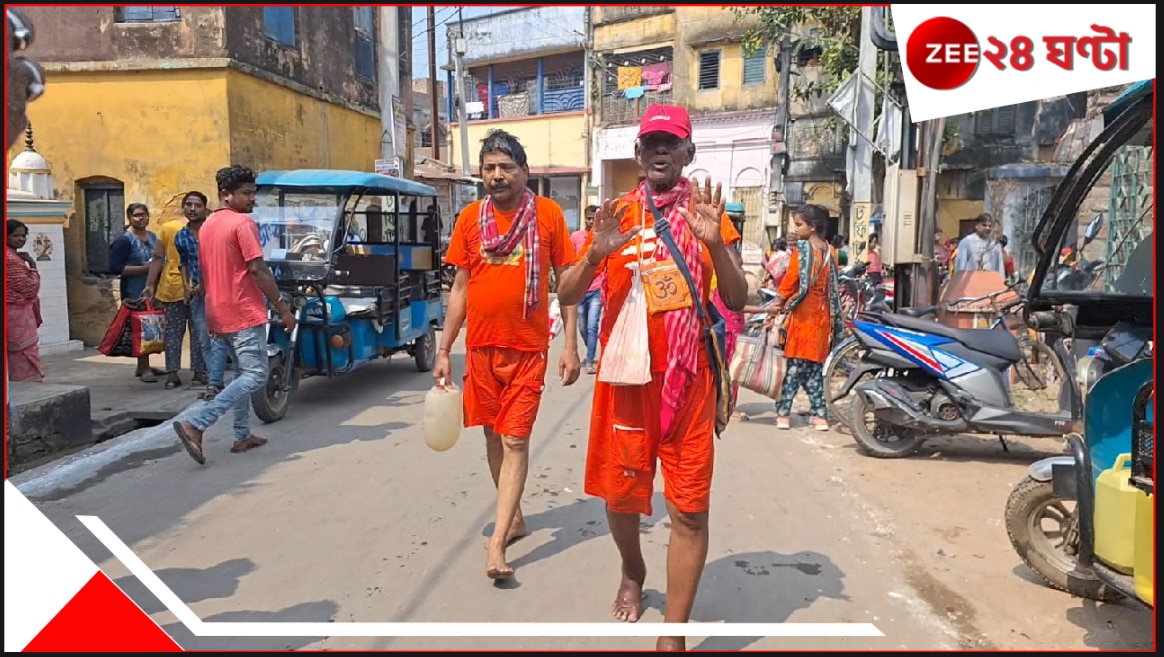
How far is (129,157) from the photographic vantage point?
1046cm

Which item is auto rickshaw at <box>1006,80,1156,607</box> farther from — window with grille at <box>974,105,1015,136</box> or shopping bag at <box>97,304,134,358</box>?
window with grille at <box>974,105,1015,136</box>

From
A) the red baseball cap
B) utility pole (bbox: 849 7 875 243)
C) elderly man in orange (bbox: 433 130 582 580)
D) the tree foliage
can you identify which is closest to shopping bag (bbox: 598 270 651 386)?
the red baseball cap

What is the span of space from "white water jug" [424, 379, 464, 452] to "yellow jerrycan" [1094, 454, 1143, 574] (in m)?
2.52

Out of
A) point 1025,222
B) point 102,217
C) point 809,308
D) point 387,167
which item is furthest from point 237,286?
point 1025,222

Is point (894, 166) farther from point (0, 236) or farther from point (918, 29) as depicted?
point (0, 236)

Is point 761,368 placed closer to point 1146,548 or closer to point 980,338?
point 980,338

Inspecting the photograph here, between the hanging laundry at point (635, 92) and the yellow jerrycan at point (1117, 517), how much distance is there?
24544 mm

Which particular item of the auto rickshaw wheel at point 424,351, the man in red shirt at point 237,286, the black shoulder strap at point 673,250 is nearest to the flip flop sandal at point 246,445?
the man in red shirt at point 237,286

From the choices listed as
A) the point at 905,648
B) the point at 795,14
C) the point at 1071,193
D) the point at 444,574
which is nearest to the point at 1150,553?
the point at 905,648

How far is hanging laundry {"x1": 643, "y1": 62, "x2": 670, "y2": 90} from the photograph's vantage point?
2569 cm

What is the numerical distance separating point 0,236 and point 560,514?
8.96 feet

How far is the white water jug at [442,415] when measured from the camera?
3738 mm

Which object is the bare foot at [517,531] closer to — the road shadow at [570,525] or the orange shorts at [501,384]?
the road shadow at [570,525]

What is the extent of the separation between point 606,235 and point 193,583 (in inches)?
90.2
